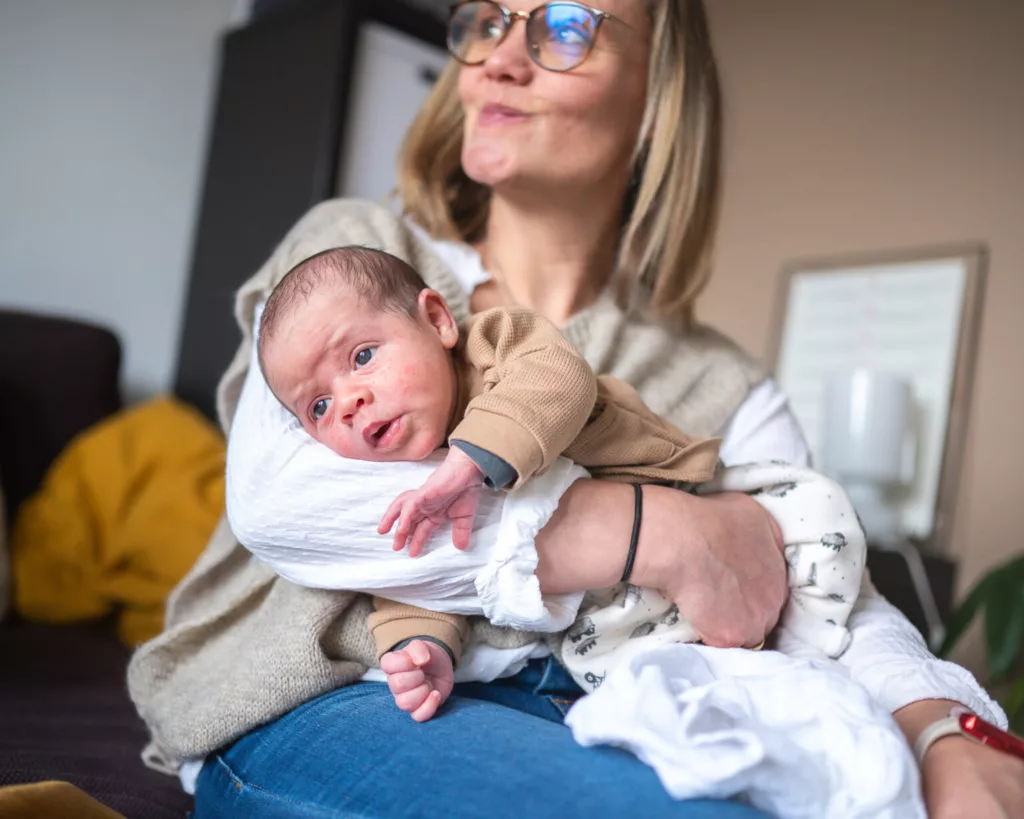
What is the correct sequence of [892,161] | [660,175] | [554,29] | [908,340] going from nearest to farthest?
1. [554,29]
2. [660,175]
3. [908,340]
4. [892,161]

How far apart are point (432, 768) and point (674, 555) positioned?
1.01 feet

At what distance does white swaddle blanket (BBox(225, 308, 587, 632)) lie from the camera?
34.3 inches

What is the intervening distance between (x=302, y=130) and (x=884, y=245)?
1817 millimetres

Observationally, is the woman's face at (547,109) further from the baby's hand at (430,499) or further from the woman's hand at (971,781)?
the woman's hand at (971,781)

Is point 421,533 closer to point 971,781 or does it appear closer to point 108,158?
point 971,781

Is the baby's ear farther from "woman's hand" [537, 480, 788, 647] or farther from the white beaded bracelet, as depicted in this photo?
the white beaded bracelet

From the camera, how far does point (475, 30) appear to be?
1318 mm

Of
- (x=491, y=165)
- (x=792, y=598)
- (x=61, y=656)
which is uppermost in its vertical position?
(x=491, y=165)

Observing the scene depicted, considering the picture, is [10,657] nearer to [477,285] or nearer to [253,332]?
[253,332]

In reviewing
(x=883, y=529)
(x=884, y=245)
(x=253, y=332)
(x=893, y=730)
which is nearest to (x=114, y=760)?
(x=253, y=332)

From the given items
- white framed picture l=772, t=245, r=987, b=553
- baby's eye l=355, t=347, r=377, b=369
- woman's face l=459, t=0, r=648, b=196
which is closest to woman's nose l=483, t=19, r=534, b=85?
woman's face l=459, t=0, r=648, b=196

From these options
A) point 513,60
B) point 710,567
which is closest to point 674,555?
point 710,567

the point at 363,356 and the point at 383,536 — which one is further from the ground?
the point at 363,356

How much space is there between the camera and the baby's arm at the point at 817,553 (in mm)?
986
